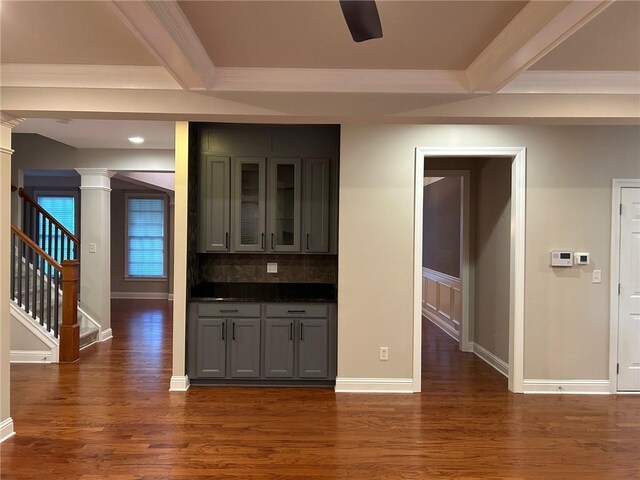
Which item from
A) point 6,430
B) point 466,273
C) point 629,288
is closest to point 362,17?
point 6,430

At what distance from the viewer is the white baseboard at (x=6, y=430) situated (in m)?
3.12

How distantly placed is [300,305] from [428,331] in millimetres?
3383

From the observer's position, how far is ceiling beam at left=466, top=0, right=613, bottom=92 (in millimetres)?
2018

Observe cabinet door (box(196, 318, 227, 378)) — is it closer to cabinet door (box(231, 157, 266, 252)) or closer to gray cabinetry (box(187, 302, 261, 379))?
gray cabinetry (box(187, 302, 261, 379))

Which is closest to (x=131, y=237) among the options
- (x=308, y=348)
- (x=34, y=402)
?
(x=34, y=402)

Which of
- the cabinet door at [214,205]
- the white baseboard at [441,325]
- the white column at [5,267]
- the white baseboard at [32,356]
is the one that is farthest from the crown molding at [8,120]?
the white baseboard at [441,325]

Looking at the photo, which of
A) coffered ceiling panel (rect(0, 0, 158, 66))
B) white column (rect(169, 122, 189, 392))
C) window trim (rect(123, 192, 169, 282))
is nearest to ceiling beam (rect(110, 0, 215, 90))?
coffered ceiling panel (rect(0, 0, 158, 66))

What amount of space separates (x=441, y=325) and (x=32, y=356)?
5.63m

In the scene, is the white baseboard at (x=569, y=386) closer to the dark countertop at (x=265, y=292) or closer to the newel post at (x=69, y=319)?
the dark countertop at (x=265, y=292)

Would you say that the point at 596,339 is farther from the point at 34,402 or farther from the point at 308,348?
the point at 34,402

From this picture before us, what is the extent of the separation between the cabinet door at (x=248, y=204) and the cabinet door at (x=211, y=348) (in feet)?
2.51

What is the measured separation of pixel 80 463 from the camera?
9.34 ft

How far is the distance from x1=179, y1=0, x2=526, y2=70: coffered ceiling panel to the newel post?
11.9 feet

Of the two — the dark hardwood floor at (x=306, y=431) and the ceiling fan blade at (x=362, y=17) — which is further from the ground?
the ceiling fan blade at (x=362, y=17)
